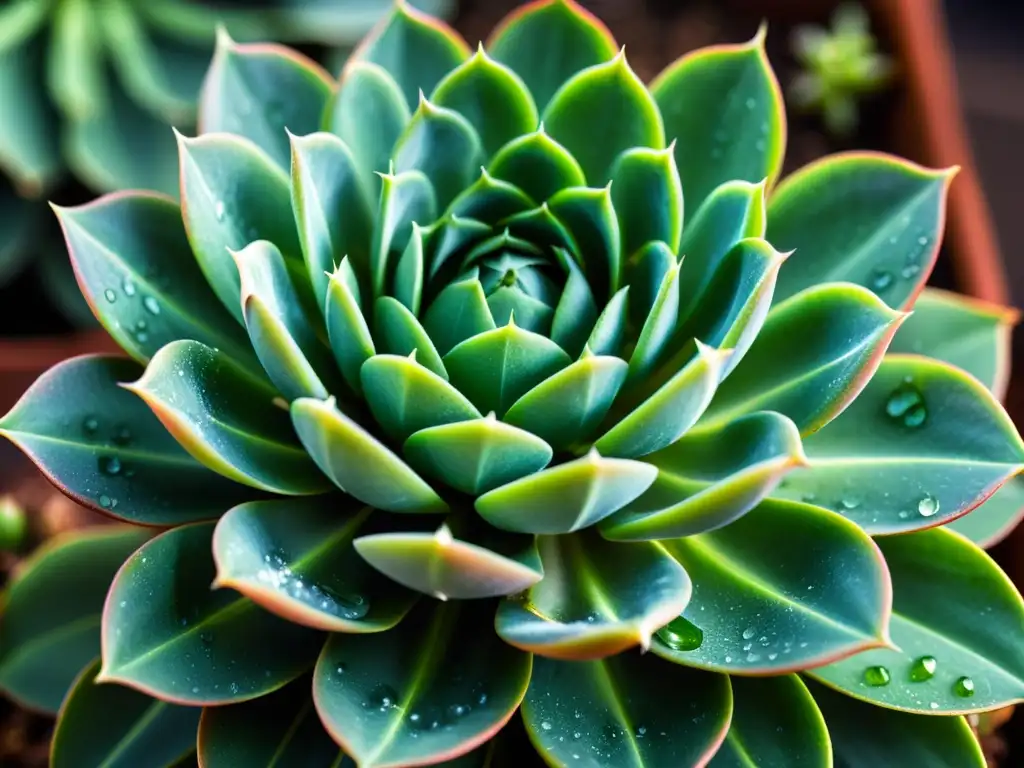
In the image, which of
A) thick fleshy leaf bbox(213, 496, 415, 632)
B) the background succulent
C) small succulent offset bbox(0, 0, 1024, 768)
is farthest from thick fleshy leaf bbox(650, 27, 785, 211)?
the background succulent

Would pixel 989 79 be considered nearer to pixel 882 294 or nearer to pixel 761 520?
pixel 882 294

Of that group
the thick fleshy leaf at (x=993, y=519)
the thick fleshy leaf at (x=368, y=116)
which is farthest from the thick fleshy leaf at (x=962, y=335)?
the thick fleshy leaf at (x=368, y=116)

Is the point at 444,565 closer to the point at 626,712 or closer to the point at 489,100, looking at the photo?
the point at 626,712

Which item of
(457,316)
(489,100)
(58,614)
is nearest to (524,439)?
(457,316)

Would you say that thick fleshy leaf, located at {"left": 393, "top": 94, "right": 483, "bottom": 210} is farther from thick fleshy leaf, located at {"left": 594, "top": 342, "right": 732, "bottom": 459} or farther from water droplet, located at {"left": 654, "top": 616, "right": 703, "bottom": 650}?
water droplet, located at {"left": 654, "top": 616, "right": 703, "bottom": 650}

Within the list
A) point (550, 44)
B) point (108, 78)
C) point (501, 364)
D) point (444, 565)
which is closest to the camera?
point (444, 565)

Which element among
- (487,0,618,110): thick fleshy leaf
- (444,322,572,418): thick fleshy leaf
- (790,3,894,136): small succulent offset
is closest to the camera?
(444,322,572,418): thick fleshy leaf
